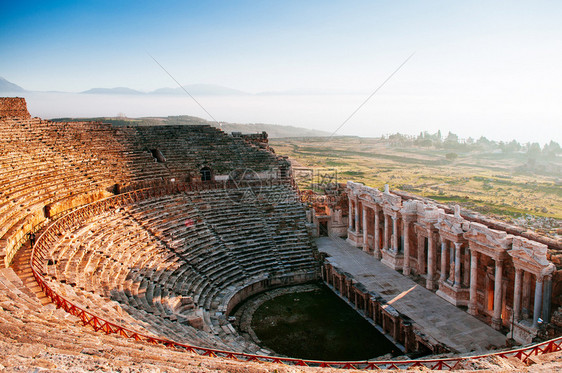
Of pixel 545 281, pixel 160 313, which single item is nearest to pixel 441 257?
pixel 545 281

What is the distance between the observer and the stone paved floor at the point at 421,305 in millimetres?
16656

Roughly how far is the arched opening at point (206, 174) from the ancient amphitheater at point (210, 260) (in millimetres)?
78

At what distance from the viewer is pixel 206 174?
30500 mm

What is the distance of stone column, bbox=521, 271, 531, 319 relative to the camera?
53.2 feet

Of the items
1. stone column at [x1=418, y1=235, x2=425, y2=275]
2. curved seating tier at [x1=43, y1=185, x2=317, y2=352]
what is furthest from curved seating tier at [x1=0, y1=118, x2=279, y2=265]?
stone column at [x1=418, y1=235, x2=425, y2=275]

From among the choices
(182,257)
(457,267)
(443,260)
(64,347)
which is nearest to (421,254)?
(443,260)

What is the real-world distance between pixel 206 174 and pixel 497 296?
20.5 meters

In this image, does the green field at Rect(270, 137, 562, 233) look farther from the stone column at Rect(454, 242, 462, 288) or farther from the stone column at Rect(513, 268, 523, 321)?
the stone column at Rect(513, 268, 523, 321)

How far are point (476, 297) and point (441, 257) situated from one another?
2.69m

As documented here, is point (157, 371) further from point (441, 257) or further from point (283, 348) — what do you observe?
point (441, 257)

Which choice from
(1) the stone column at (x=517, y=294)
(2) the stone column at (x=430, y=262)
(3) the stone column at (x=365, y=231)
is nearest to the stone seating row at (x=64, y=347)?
(1) the stone column at (x=517, y=294)

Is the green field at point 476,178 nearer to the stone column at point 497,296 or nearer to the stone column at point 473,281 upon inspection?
the stone column at point 473,281

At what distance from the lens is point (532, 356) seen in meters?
10.9

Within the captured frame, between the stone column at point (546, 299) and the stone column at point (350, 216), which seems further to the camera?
the stone column at point (350, 216)
